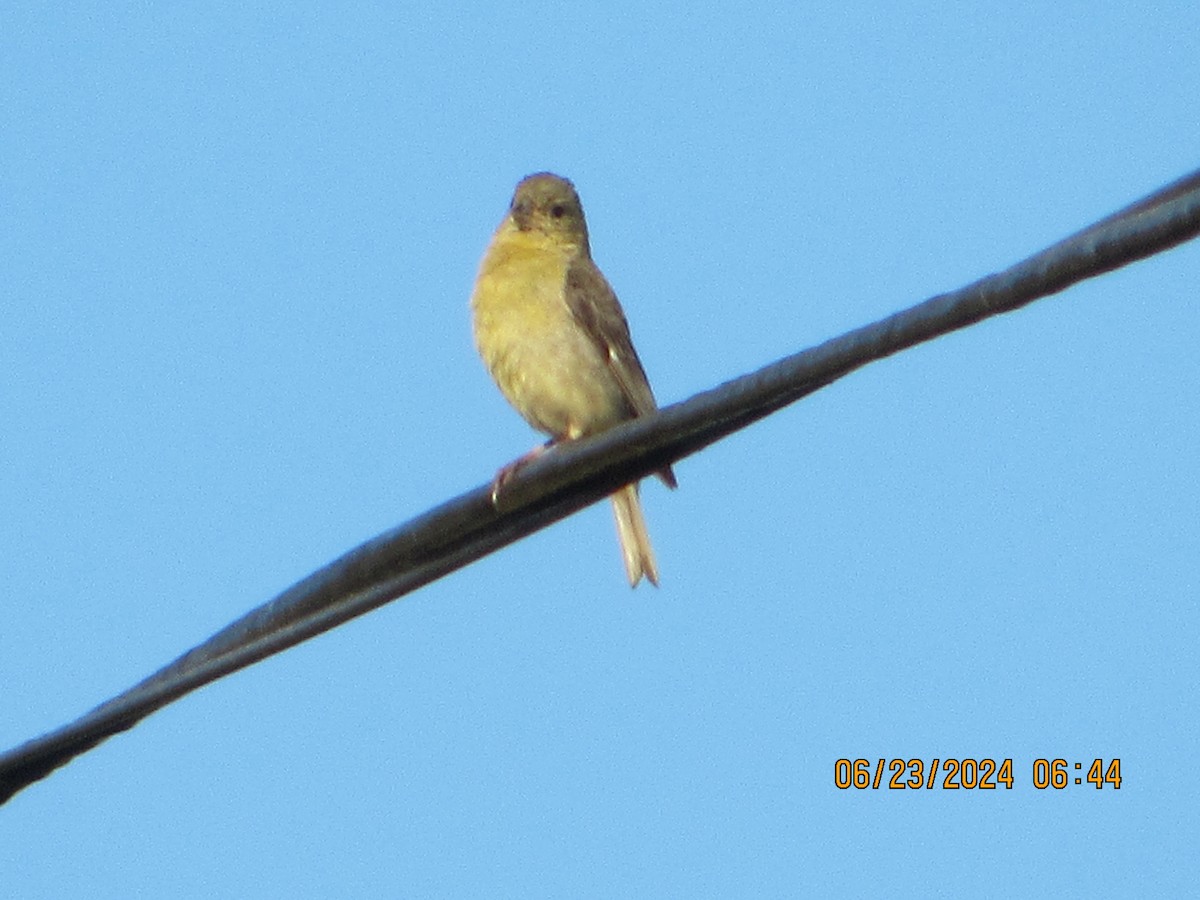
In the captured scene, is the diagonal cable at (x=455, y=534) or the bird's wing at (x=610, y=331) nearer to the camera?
the diagonal cable at (x=455, y=534)

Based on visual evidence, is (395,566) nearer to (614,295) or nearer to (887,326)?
(887,326)

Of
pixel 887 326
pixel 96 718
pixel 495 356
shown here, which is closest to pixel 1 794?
pixel 96 718

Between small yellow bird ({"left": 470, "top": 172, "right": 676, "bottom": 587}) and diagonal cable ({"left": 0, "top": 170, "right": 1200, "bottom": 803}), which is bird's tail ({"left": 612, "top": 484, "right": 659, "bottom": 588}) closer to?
small yellow bird ({"left": 470, "top": 172, "right": 676, "bottom": 587})

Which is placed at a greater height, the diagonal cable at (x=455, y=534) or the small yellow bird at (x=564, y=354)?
the small yellow bird at (x=564, y=354)

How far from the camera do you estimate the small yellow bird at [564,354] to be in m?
8.02

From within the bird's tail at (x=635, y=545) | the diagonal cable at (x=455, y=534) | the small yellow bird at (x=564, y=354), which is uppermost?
the small yellow bird at (x=564, y=354)

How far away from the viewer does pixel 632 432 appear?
428 centimetres

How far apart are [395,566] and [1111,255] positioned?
5.52ft

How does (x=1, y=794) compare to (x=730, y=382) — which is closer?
(x=730, y=382)

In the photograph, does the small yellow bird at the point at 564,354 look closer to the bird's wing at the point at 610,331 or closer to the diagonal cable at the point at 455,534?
the bird's wing at the point at 610,331

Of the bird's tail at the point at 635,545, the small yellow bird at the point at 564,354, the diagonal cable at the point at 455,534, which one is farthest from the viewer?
the bird's tail at the point at 635,545

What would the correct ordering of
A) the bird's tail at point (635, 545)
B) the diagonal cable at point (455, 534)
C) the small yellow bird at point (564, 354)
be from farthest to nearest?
the bird's tail at point (635, 545) → the small yellow bird at point (564, 354) → the diagonal cable at point (455, 534)

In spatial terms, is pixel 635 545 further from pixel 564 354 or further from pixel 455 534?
pixel 455 534

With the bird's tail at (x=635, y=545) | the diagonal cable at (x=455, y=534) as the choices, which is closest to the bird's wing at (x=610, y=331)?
the bird's tail at (x=635, y=545)
